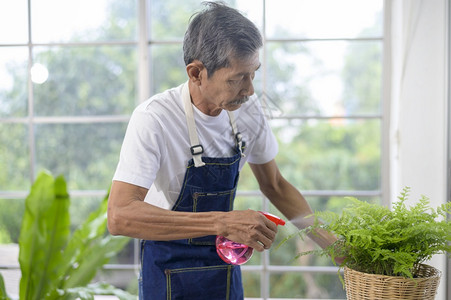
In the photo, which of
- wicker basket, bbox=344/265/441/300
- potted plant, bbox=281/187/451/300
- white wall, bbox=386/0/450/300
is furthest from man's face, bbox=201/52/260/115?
white wall, bbox=386/0/450/300

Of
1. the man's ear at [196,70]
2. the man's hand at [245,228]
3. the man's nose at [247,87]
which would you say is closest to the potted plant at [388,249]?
the man's hand at [245,228]

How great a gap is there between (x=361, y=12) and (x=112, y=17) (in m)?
1.38

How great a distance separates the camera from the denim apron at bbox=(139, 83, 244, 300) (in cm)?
151

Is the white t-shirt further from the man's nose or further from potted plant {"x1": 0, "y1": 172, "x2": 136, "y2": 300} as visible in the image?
potted plant {"x1": 0, "y1": 172, "x2": 136, "y2": 300}

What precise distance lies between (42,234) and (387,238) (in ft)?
6.15

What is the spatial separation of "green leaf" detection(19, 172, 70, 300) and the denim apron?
40.8 inches

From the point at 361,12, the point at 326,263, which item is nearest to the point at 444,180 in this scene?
the point at 326,263

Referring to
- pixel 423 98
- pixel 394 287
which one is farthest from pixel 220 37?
pixel 423 98

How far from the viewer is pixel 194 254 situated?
1538 millimetres

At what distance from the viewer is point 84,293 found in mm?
2338

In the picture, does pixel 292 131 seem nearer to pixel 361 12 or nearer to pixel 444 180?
pixel 361 12

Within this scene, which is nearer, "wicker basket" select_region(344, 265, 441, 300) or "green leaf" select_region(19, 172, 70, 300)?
"wicker basket" select_region(344, 265, 441, 300)

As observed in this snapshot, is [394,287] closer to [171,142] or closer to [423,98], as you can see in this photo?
[171,142]

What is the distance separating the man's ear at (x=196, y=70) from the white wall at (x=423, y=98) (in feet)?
3.87
